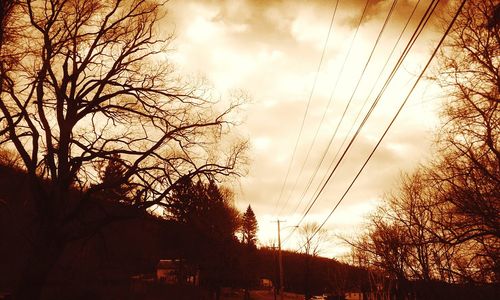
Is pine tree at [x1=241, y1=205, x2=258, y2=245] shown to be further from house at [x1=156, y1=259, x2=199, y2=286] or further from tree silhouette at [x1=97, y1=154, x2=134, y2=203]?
tree silhouette at [x1=97, y1=154, x2=134, y2=203]

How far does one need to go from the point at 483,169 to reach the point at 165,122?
10909 millimetres

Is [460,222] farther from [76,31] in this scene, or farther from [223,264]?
A: [223,264]

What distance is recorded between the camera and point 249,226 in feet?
309

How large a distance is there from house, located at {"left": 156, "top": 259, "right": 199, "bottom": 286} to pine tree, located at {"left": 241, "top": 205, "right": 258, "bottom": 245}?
2633cm

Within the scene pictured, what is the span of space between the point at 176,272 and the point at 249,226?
4629 centimetres

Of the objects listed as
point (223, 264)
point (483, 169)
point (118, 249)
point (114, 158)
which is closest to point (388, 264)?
point (483, 169)

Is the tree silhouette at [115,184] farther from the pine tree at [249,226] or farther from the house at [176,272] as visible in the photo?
the pine tree at [249,226]

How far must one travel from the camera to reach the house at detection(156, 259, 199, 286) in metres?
46.3

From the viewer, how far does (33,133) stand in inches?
403

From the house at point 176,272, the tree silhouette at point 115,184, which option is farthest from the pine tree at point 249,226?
the tree silhouette at point 115,184

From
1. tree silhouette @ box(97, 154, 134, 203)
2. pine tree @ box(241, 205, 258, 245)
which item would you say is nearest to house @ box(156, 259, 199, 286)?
pine tree @ box(241, 205, 258, 245)

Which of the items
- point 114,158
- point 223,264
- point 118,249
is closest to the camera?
point 114,158

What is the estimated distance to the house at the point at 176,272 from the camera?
4627 cm

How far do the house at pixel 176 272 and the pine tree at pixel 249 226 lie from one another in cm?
2633
